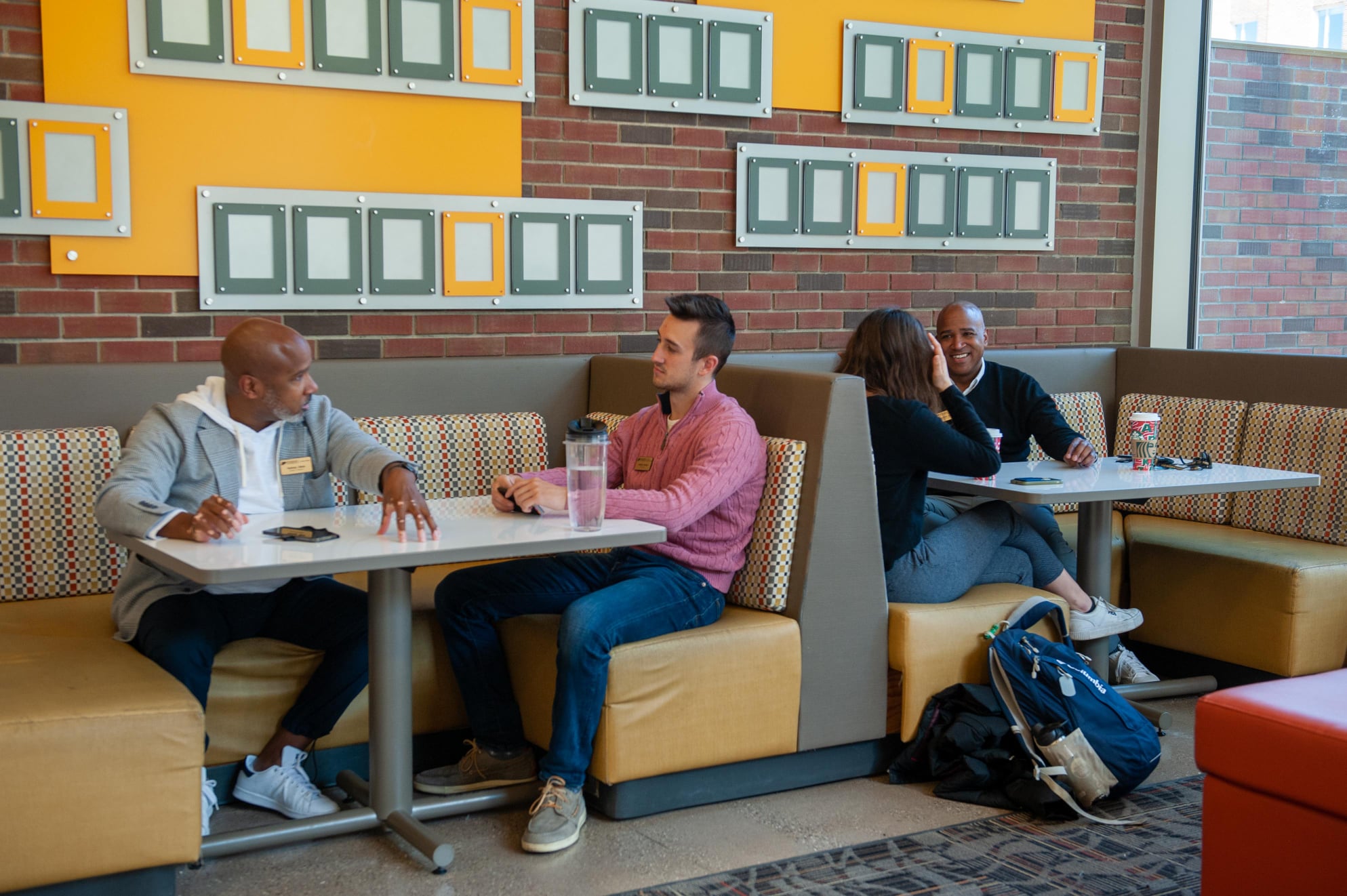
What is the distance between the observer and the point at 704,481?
10.1 feet

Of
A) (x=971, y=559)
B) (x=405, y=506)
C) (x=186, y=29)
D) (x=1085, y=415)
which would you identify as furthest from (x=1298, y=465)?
(x=186, y=29)

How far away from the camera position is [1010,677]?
3287 millimetres

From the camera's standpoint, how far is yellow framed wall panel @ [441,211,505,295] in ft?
13.8

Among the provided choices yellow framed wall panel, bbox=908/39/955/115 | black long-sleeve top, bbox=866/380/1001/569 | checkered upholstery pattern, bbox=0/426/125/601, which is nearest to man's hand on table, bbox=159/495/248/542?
checkered upholstery pattern, bbox=0/426/125/601

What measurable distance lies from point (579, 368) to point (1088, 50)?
251 centimetres

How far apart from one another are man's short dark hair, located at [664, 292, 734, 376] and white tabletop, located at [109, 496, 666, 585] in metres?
0.54

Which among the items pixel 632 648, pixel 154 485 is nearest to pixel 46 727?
pixel 154 485

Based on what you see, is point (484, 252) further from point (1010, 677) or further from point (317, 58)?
point (1010, 677)

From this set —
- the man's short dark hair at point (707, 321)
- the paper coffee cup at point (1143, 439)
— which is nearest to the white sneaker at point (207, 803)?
the man's short dark hair at point (707, 321)

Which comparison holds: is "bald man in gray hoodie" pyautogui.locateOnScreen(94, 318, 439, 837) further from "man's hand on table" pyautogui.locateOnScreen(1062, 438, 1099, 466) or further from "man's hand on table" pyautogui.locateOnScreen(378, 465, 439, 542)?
"man's hand on table" pyautogui.locateOnScreen(1062, 438, 1099, 466)

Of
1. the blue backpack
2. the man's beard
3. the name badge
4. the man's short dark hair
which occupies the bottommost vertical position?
the blue backpack

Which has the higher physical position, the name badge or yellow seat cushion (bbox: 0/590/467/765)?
the name badge

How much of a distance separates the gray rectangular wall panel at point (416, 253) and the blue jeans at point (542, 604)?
1230 mm

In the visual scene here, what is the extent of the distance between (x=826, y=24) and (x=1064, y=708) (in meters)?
2.65
